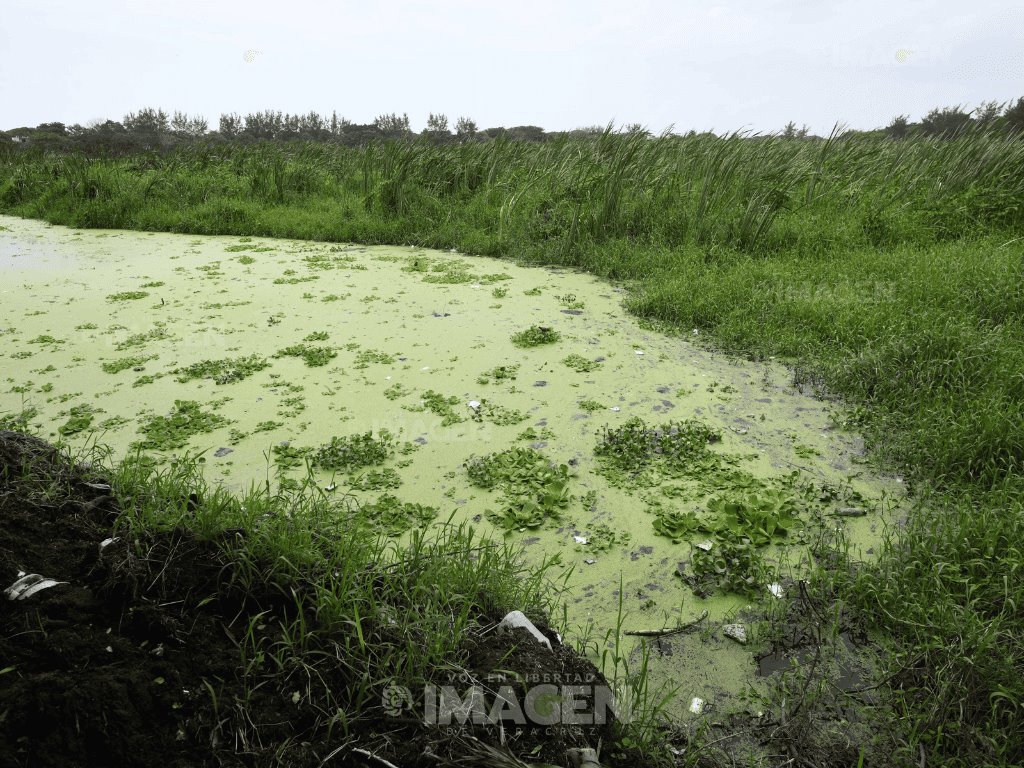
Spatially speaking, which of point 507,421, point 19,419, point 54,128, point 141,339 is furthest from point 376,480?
point 54,128

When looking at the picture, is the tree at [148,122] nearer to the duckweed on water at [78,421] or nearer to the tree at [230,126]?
the tree at [230,126]

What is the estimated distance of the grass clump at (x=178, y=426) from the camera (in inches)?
106

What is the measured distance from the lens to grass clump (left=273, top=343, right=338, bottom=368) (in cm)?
356

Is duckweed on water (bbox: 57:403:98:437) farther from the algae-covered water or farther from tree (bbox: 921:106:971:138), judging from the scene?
tree (bbox: 921:106:971:138)

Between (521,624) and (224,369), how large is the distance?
2.66 metres

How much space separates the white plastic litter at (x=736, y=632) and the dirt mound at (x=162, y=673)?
22.2 inches

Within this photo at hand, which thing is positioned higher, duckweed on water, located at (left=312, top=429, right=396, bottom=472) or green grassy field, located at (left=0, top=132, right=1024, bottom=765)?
green grassy field, located at (left=0, top=132, right=1024, bottom=765)

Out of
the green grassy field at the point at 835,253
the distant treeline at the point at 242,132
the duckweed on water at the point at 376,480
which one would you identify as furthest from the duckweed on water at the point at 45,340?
the distant treeline at the point at 242,132

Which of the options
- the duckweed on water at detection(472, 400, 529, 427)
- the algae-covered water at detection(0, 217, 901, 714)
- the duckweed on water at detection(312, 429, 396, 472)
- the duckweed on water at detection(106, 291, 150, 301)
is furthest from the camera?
the duckweed on water at detection(106, 291, 150, 301)

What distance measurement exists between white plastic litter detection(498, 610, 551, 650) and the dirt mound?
0.12ft

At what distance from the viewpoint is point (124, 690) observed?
3.65ft

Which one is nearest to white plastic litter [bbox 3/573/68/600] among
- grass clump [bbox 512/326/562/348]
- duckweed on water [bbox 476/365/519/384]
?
duckweed on water [bbox 476/365/519/384]

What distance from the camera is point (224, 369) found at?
11.3ft

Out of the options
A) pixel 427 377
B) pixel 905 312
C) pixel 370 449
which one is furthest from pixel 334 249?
pixel 905 312
